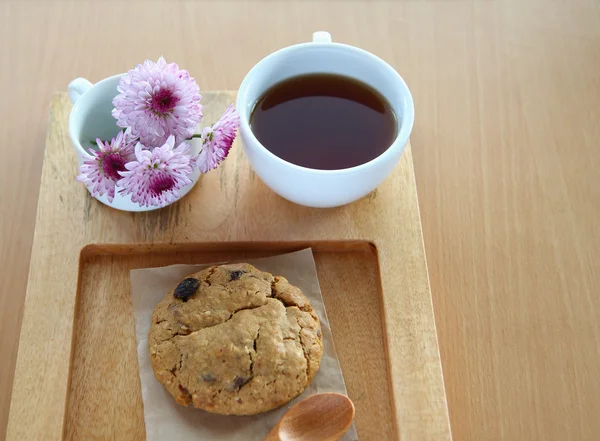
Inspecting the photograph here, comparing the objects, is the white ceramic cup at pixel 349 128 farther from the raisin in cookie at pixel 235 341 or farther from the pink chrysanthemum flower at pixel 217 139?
the raisin in cookie at pixel 235 341

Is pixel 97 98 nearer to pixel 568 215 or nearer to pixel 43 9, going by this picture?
pixel 43 9

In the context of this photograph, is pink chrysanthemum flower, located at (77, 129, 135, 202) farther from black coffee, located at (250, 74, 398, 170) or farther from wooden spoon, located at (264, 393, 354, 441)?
wooden spoon, located at (264, 393, 354, 441)

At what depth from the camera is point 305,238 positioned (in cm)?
99

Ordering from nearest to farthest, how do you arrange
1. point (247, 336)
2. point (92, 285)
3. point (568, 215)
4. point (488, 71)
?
point (247, 336) → point (92, 285) → point (568, 215) → point (488, 71)

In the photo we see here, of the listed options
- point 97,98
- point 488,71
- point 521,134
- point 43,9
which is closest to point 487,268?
point 521,134

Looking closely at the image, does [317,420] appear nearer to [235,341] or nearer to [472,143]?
[235,341]

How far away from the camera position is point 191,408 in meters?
0.86

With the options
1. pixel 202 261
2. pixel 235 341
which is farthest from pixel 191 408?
pixel 202 261

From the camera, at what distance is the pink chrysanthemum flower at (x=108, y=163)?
2.85ft

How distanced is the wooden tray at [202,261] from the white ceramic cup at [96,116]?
3cm

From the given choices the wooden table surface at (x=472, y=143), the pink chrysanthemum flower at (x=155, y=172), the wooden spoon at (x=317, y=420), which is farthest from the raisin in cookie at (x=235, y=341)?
the wooden table surface at (x=472, y=143)

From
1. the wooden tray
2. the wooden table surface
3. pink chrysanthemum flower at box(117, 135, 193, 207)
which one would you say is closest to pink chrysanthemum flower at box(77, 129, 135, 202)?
pink chrysanthemum flower at box(117, 135, 193, 207)

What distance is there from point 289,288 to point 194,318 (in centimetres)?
15

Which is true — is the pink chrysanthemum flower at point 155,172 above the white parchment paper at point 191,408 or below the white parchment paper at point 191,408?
above
